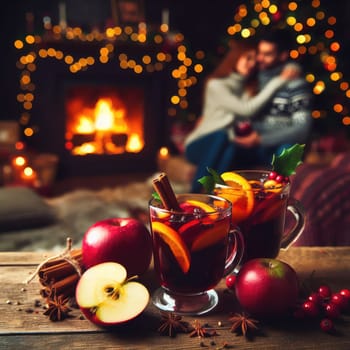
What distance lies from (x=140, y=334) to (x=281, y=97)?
2578 millimetres

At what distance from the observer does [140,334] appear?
71 cm

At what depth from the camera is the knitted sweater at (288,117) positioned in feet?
9.91

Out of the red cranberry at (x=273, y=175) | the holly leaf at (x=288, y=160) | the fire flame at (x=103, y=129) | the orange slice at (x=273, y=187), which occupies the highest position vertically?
the holly leaf at (x=288, y=160)

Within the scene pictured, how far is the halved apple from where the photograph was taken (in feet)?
2.33

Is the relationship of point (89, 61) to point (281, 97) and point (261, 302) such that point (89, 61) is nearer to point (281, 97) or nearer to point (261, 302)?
point (281, 97)

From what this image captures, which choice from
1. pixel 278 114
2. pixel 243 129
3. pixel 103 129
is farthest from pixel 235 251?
pixel 103 129

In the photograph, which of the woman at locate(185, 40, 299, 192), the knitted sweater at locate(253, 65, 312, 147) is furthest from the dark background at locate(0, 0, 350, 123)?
the knitted sweater at locate(253, 65, 312, 147)

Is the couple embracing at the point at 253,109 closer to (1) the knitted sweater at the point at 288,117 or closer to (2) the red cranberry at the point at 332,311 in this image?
(1) the knitted sweater at the point at 288,117

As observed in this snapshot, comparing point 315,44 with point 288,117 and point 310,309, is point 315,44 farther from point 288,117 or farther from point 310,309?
point 310,309

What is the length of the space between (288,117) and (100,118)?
1764 mm

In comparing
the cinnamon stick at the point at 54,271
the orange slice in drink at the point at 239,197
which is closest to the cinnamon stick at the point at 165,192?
the orange slice in drink at the point at 239,197

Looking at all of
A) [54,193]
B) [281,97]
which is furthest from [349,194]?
[54,193]

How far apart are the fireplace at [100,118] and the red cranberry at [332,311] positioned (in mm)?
3459

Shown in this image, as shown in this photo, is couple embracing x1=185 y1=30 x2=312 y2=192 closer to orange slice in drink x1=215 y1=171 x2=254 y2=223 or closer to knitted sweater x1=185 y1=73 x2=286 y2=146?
knitted sweater x1=185 y1=73 x2=286 y2=146
